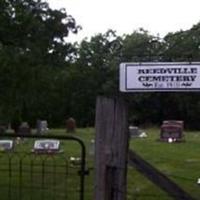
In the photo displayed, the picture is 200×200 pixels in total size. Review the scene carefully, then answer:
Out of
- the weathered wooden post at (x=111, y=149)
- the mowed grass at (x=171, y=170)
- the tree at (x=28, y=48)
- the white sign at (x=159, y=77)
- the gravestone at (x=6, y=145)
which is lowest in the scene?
the mowed grass at (x=171, y=170)

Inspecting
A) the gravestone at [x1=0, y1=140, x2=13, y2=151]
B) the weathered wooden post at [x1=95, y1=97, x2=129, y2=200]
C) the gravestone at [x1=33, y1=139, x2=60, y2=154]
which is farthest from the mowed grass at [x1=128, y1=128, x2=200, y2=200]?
the weathered wooden post at [x1=95, y1=97, x2=129, y2=200]

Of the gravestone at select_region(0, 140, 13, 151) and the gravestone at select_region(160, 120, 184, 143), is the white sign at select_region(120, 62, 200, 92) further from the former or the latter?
the gravestone at select_region(160, 120, 184, 143)

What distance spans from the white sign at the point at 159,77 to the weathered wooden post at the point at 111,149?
22.7 feet

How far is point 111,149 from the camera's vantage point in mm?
6020

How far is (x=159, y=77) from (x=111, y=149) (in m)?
7.68

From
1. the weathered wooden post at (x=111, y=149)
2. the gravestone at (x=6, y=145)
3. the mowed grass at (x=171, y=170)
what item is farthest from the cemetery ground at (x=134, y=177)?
the gravestone at (x=6, y=145)

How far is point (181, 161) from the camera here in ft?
75.3

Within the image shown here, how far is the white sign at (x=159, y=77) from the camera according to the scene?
13289 mm

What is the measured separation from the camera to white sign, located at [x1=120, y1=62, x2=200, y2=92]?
523 inches

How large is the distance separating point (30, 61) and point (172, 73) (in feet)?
26.2

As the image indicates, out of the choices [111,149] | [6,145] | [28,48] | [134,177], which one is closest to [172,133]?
[6,145]

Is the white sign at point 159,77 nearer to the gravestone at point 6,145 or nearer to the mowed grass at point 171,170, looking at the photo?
the mowed grass at point 171,170

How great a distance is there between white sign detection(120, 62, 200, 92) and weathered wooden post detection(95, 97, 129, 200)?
693 centimetres

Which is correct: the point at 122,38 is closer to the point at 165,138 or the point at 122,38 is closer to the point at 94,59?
the point at 94,59
